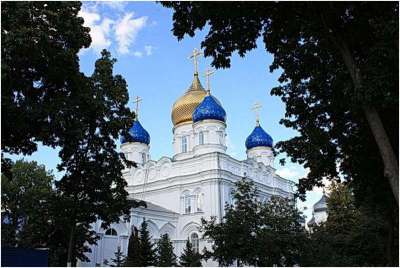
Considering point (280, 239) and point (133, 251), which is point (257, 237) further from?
point (133, 251)

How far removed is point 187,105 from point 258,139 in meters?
7.39

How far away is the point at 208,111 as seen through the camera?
34.7m

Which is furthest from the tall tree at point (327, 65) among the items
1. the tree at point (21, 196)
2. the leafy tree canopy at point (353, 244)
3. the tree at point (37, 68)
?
the tree at point (21, 196)

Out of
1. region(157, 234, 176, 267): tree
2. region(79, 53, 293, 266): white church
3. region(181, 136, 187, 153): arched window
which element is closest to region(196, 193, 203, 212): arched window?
region(79, 53, 293, 266): white church

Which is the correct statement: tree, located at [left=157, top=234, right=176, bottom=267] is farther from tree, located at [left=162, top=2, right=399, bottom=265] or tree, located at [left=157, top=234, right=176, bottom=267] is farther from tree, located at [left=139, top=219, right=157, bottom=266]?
tree, located at [left=162, top=2, right=399, bottom=265]

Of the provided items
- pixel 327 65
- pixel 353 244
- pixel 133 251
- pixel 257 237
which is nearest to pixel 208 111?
pixel 133 251

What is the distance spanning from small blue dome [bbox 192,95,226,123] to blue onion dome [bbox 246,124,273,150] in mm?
6155

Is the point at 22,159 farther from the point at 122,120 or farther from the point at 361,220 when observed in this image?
the point at 361,220

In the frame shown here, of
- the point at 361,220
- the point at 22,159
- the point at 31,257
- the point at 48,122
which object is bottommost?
the point at 31,257

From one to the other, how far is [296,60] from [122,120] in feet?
20.3

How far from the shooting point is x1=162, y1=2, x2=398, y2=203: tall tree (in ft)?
29.1

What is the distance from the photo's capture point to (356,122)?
38.9 ft

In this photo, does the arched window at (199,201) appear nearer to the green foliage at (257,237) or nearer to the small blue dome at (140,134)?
the small blue dome at (140,134)

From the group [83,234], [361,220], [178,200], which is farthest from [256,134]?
[83,234]
